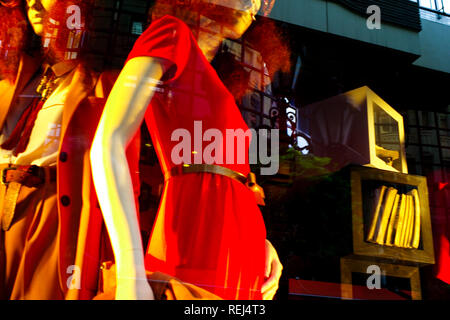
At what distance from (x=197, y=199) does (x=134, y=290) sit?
278mm

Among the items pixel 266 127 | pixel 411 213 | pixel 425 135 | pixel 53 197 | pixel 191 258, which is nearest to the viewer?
pixel 191 258

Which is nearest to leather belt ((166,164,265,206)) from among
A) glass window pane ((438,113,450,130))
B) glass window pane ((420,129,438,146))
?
glass window pane ((420,129,438,146))

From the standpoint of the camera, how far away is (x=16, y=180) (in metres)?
1.24

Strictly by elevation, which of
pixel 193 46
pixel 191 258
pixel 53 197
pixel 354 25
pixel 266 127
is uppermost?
pixel 354 25

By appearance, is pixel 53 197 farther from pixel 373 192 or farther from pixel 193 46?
pixel 373 192

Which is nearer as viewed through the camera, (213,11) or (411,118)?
(213,11)

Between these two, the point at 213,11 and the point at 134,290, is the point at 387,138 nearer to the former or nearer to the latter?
the point at 213,11

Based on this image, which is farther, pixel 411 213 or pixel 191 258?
pixel 411 213

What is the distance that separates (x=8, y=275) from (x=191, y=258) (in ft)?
1.60

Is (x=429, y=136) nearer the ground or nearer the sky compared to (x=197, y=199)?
nearer the sky

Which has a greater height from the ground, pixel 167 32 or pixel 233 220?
pixel 167 32

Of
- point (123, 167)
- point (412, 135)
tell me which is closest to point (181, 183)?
point (123, 167)

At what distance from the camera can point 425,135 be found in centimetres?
187
